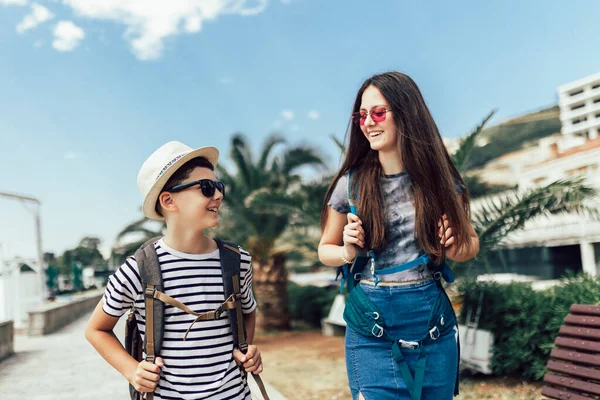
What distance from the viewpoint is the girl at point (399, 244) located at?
1927 millimetres

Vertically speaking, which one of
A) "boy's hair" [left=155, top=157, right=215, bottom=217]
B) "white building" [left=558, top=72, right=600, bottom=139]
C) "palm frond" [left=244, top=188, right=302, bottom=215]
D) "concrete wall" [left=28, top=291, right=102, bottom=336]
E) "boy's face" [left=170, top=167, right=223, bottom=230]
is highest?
"white building" [left=558, top=72, right=600, bottom=139]

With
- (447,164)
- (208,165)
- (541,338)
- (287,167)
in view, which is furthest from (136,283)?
(287,167)

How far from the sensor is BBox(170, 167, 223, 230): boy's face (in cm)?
193

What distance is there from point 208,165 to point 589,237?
2930 centimetres

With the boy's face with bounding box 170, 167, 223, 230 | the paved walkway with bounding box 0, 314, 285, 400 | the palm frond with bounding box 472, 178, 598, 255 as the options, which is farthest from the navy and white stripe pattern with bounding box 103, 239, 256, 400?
the palm frond with bounding box 472, 178, 598, 255

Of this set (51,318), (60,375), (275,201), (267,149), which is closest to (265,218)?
(267,149)

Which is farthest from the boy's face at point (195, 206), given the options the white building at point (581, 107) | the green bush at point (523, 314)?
the white building at point (581, 107)

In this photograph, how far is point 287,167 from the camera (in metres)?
13.3

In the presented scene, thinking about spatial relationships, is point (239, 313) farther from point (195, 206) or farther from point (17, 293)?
point (17, 293)

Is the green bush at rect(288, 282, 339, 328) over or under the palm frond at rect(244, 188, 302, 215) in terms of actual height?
under

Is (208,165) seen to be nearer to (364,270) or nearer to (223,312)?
(223,312)

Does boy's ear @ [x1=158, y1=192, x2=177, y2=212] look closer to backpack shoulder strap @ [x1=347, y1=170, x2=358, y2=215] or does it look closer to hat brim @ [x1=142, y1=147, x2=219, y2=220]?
hat brim @ [x1=142, y1=147, x2=219, y2=220]

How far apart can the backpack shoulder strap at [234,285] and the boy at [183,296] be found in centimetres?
3

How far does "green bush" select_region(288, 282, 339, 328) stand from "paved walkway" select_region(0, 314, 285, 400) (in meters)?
6.21
